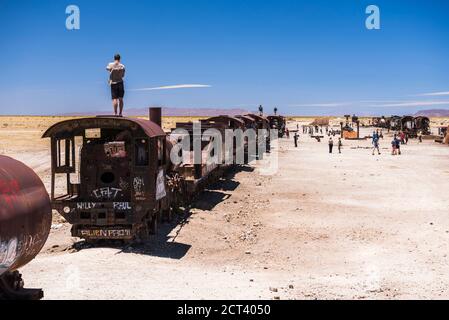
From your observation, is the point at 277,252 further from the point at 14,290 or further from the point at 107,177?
the point at 14,290

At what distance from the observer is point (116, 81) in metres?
14.7

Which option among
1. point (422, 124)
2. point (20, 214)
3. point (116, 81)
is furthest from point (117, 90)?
point (422, 124)

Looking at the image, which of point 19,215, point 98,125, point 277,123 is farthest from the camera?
point 277,123

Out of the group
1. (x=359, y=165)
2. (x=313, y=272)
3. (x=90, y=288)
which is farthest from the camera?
(x=359, y=165)

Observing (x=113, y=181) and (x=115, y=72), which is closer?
(x=113, y=181)

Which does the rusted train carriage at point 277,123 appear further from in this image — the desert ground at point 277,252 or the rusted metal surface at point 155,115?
the rusted metal surface at point 155,115

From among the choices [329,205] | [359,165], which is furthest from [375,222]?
[359,165]

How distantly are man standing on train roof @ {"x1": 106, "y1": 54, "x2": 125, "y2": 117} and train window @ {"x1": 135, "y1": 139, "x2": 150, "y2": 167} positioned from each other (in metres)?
2.56

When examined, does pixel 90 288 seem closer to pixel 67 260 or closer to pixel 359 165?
pixel 67 260

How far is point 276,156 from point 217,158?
18.4m

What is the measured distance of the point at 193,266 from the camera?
36.4 ft

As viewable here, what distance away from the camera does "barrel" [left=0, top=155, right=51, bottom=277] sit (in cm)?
616

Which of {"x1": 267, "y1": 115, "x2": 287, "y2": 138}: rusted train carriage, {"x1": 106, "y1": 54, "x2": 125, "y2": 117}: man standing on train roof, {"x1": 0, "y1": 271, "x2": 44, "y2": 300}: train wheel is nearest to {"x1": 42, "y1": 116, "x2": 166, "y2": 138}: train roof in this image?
{"x1": 106, "y1": 54, "x2": 125, "y2": 117}: man standing on train roof

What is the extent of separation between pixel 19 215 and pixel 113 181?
6.32 m
